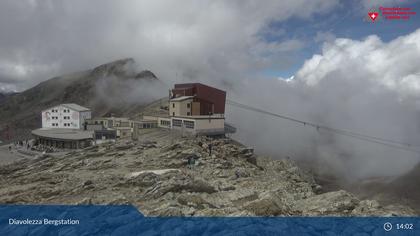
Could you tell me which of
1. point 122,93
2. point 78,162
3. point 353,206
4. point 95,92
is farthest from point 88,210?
point 95,92

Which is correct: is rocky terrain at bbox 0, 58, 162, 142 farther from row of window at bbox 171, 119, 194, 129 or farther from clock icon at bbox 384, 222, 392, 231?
clock icon at bbox 384, 222, 392, 231

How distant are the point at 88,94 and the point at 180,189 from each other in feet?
557

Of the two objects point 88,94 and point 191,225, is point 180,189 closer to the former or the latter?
point 191,225

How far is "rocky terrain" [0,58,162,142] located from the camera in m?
150

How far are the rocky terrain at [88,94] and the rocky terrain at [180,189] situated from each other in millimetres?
107203

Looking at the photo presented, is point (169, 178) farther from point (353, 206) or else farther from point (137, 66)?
point (137, 66)

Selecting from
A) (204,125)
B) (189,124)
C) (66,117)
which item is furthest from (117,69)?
(204,125)

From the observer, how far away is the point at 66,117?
8238cm

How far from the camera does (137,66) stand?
180000 mm

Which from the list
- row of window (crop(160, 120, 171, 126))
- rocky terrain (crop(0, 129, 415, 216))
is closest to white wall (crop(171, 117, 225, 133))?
row of window (crop(160, 120, 171, 126))

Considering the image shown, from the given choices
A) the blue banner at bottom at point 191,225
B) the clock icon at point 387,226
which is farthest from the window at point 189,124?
the clock icon at point 387,226

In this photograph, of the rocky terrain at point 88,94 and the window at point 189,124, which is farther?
the rocky terrain at point 88,94

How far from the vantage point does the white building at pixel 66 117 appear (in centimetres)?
8156

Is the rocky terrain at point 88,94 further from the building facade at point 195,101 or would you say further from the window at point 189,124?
the window at point 189,124
